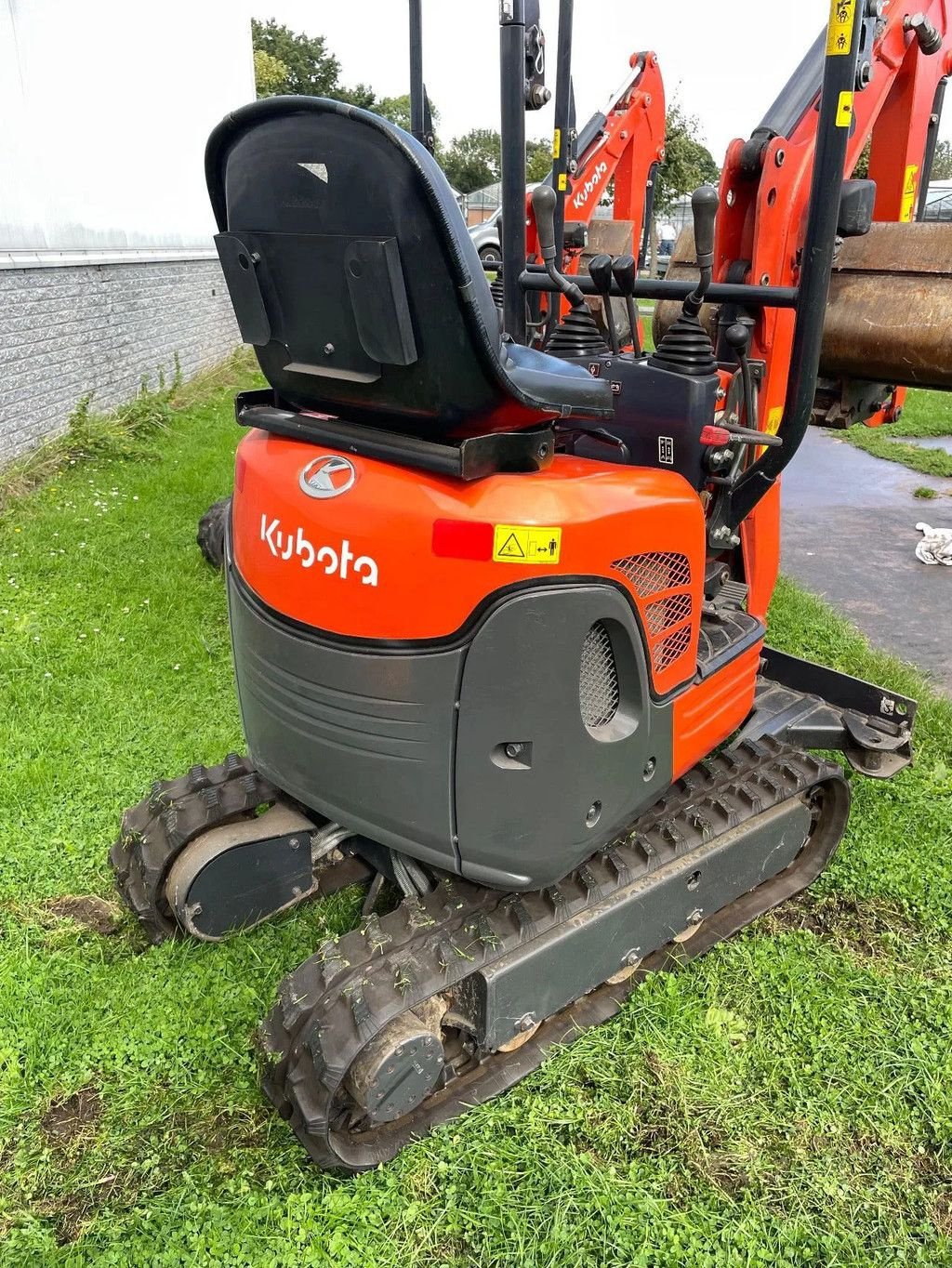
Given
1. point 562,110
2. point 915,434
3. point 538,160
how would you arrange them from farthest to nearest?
point 538,160
point 915,434
point 562,110

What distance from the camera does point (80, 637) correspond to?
15.4ft

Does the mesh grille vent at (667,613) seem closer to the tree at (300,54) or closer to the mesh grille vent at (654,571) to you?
the mesh grille vent at (654,571)

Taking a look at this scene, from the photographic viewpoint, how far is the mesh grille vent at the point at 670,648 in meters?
2.29

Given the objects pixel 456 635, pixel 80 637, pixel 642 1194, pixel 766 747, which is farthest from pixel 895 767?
pixel 80 637

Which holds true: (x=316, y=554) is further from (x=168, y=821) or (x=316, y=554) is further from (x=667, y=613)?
(x=168, y=821)

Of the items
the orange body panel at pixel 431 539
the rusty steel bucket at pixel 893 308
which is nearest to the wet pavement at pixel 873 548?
the rusty steel bucket at pixel 893 308

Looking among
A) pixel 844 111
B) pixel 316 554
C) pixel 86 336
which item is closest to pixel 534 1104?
pixel 316 554

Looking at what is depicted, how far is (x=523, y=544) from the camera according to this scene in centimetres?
191

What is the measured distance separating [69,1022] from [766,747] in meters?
2.12

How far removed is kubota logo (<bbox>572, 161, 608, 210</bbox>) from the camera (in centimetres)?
714

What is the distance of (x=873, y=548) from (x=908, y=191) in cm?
304

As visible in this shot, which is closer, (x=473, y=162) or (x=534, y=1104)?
(x=534, y=1104)

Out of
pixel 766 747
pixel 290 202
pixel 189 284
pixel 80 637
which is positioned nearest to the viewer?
pixel 290 202

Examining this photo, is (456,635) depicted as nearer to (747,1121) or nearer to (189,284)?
(747,1121)
